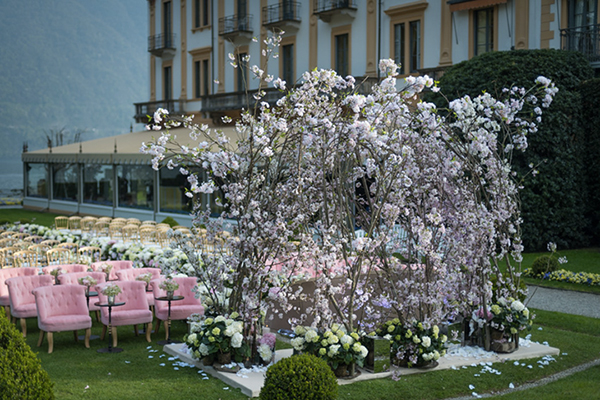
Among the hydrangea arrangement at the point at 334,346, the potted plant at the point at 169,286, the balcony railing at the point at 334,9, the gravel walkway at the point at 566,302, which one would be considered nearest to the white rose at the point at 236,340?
the hydrangea arrangement at the point at 334,346

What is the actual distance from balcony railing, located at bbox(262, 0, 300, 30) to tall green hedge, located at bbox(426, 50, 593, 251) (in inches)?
436

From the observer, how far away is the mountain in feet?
437

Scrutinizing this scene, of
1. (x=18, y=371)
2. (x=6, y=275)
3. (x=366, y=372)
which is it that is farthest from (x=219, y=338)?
(x=6, y=275)

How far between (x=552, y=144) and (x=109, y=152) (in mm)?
19514

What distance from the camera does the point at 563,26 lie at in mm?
18844

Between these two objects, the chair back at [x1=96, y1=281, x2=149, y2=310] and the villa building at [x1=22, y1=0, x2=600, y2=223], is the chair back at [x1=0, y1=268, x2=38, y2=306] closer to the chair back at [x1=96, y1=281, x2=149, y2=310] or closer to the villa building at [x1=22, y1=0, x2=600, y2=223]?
the chair back at [x1=96, y1=281, x2=149, y2=310]

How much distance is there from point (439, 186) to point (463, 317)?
6.80 feet

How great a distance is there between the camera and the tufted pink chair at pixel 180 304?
9883mm

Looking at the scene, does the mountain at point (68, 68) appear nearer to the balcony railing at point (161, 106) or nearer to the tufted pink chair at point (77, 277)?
the balcony railing at point (161, 106)

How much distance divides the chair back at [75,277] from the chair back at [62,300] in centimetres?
127

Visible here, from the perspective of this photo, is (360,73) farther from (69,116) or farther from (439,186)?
(69,116)

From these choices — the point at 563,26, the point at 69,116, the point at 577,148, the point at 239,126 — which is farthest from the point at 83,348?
the point at 69,116

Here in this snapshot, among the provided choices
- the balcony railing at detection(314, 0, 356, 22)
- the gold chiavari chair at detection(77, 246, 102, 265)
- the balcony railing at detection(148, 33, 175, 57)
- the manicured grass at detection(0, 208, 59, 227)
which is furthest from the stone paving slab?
the balcony railing at detection(148, 33, 175, 57)

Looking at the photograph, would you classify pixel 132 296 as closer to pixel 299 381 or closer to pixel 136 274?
pixel 136 274
